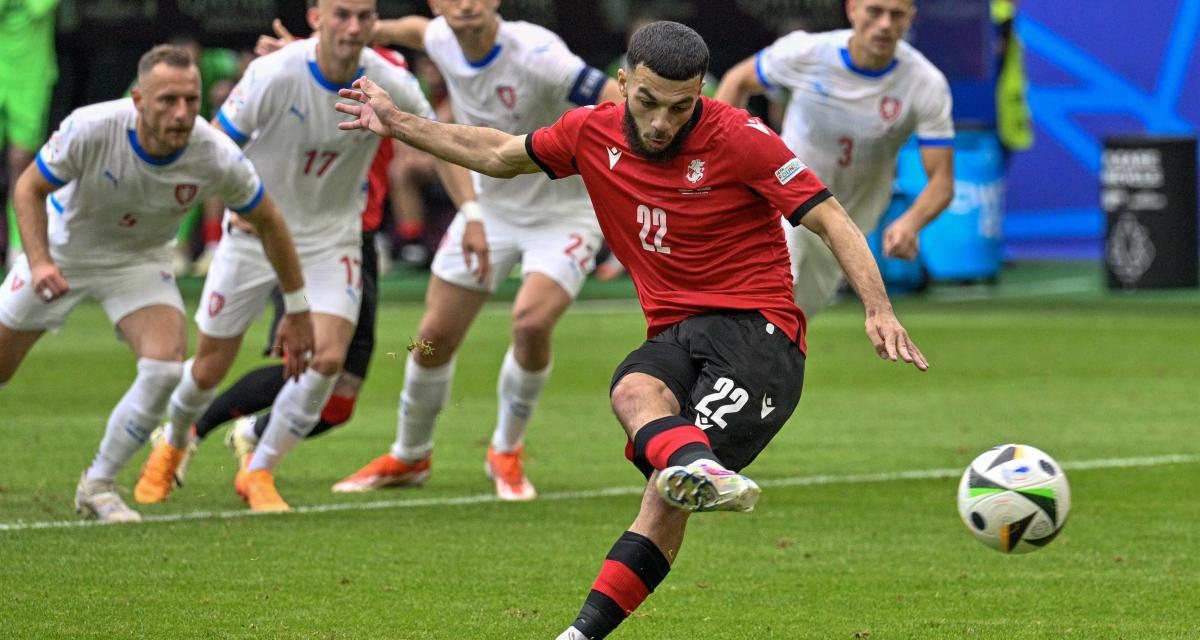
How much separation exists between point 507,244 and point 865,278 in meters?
4.29

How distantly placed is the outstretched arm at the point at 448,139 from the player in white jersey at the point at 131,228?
1871 mm

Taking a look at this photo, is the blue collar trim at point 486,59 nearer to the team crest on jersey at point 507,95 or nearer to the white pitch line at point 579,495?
the team crest on jersey at point 507,95

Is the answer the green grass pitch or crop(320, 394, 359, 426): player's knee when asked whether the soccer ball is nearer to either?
the green grass pitch

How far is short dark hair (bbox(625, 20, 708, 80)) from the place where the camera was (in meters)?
5.87

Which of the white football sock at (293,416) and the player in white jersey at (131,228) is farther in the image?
the white football sock at (293,416)

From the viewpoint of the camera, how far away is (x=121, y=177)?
8.38 metres

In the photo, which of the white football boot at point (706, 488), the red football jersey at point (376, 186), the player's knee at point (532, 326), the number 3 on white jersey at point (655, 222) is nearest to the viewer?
the white football boot at point (706, 488)

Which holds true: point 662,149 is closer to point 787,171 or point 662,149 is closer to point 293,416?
point 787,171

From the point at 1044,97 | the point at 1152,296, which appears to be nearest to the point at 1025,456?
the point at 1152,296

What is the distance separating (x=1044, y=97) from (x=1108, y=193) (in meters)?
5.42

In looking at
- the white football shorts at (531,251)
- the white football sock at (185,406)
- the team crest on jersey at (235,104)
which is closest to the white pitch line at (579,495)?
the white football sock at (185,406)

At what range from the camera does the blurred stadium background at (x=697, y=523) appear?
6.85 m

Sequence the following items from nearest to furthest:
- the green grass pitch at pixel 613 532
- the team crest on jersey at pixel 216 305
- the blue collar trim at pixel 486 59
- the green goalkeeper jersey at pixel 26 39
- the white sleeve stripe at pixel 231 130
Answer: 1. the green grass pitch at pixel 613 532
2. the white sleeve stripe at pixel 231 130
3. the team crest on jersey at pixel 216 305
4. the blue collar trim at pixel 486 59
5. the green goalkeeper jersey at pixel 26 39

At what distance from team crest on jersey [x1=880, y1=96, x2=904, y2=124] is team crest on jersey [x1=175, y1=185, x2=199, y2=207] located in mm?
3465
